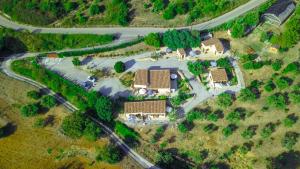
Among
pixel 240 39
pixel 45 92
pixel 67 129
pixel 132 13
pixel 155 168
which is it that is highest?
→ pixel 132 13

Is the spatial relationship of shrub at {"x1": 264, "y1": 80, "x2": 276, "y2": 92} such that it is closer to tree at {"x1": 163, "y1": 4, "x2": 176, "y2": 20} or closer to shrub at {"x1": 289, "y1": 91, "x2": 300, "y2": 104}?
shrub at {"x1": 289, "y1": 91, "x2": 300, "y2": 104}

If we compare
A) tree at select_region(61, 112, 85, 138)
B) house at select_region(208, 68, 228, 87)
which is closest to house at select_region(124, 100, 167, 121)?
tree at select_region(61, 112, 85, 138)

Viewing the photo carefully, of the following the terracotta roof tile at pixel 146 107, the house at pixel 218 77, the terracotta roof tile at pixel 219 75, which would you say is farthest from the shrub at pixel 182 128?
the terracotta roof tile at pixel 219 75

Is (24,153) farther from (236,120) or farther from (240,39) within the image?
(240,39)

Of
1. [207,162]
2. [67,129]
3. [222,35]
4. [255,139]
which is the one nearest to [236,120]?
[255,139]

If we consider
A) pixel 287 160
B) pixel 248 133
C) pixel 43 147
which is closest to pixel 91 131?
pixel 43 147

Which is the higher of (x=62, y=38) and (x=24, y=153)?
(x=62, y=38)

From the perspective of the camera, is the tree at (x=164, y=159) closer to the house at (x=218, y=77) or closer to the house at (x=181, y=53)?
the house at (x=218, y=77)
